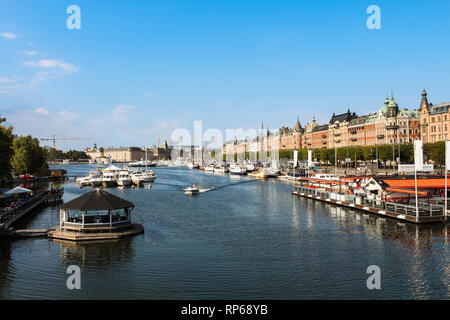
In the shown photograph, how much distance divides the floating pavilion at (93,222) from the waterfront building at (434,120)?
11004 centimetres

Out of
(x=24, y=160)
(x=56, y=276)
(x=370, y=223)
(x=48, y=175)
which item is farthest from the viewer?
(x=48, y=175)

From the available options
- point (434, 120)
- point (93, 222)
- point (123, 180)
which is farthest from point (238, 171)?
point (93, 222)

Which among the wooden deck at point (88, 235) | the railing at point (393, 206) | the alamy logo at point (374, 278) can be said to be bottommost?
the alamy logo at point (374, 278)

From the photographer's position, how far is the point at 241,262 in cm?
2906

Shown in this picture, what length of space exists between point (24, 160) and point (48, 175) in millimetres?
28351

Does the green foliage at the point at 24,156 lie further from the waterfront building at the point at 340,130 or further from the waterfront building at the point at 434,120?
the waterfront building at the point at 340,130

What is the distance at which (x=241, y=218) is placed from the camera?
49719mm

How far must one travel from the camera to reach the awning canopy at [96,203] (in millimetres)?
34656

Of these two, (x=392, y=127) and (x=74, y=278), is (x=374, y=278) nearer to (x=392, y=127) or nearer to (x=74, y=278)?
(x=74, y=278)

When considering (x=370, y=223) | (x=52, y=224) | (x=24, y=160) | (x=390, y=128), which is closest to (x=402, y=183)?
(x=370, y=223)

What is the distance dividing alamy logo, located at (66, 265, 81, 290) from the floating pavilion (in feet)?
24.6

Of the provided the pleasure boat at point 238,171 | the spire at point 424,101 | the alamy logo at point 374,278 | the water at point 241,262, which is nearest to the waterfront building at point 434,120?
the spire at point 424,101
